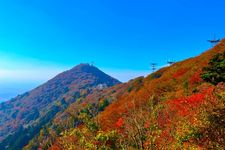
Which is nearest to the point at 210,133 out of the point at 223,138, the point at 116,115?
the point at 223,138

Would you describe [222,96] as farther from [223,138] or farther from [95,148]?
[95,148]

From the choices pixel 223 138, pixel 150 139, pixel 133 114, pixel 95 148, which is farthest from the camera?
pixel 95 148

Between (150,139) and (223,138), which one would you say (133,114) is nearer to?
(150,139)

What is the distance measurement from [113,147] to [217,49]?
10818cm

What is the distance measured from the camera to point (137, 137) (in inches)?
1029

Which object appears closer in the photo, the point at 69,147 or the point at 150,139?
the point at 150,139

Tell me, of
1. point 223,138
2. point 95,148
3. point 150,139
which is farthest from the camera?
point 95,148

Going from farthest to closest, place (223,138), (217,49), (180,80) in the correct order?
1. (217,49)
2. (180,80)
3. (223,138)

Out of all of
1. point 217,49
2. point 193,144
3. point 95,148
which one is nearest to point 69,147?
point 95,148

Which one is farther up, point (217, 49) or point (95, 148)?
point (217, 49)

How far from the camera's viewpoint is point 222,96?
25.8 meters

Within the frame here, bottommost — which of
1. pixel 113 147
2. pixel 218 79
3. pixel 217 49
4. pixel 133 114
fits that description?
pixel 113 147

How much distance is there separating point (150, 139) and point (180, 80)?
87.3 metres

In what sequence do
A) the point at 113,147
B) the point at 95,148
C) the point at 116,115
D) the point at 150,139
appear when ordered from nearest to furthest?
the point at 150,139 < the point at 95,148 < the point at 113,147 < the point at 116,115
